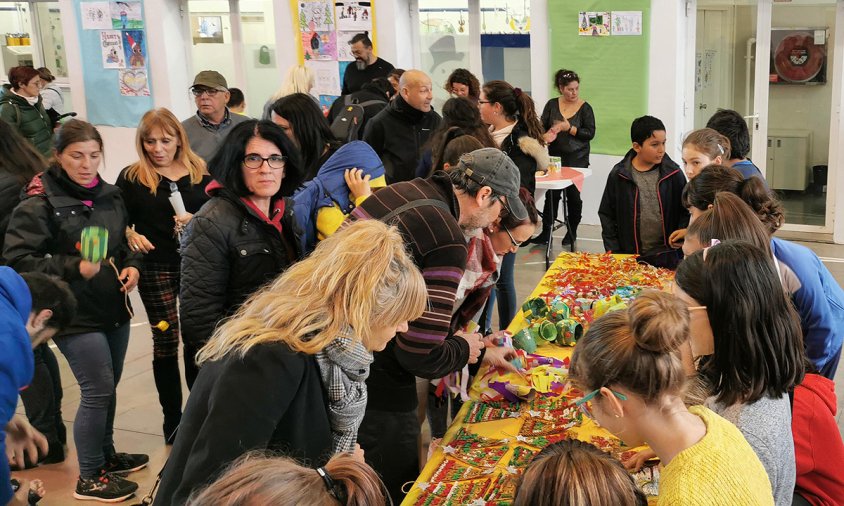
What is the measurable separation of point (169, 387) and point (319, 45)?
227 inches

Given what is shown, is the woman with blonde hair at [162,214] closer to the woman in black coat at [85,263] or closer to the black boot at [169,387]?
the black boot at [169,387]

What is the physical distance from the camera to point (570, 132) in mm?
7645

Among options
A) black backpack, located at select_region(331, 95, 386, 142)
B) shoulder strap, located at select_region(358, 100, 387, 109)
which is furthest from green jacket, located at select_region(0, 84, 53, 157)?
black backpack, located at select_region(331, 95, 386, 142)

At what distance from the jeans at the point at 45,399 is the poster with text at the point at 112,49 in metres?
6.59

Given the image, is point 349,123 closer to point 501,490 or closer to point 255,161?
point 255,161

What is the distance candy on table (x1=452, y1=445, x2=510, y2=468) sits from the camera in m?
2.62

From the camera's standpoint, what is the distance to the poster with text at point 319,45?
9156 millimetres

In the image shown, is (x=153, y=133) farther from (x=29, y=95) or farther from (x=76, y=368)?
(x=29, y=95)

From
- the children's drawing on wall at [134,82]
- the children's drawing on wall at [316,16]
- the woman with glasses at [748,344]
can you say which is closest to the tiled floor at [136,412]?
the woman with glasses at [748,344]

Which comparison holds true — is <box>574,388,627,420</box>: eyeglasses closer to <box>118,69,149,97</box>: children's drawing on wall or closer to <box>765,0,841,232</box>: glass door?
<box>765,0,841,232</box>: glass door

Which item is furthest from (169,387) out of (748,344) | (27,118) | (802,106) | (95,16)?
(95,16)

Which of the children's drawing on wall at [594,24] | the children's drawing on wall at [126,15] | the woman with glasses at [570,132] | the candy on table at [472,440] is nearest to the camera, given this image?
the candy on table at [472,440]

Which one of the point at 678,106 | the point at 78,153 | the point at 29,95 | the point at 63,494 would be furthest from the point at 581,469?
the point at 29,95

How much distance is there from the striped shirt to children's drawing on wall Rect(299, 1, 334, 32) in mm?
6772
